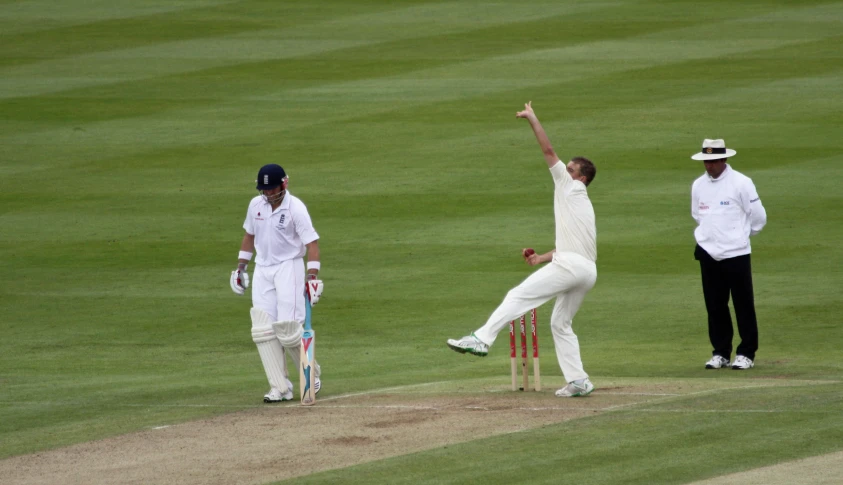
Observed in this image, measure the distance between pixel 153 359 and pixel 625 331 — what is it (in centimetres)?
489

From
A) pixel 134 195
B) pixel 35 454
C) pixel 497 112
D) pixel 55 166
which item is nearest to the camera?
pixel 35 454

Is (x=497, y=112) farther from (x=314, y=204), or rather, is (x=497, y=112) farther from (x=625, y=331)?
(x=625, y=331)

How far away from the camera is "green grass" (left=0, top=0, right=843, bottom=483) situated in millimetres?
10156

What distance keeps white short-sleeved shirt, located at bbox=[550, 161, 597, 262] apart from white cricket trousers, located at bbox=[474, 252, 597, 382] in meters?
0.09

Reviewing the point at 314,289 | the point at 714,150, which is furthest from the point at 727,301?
the point at 314,289

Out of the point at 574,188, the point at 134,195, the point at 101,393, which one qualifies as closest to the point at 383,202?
the point at 134,195

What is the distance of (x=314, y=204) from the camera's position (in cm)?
1905

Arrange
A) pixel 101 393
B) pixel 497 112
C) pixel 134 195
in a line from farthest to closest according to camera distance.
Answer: pixel 497 112 → pixel 134 195 → pixel 101 393

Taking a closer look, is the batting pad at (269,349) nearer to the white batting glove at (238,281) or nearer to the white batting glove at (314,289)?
the white batting glove at (238,281)

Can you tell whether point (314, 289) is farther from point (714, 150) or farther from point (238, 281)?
point (714, 150)

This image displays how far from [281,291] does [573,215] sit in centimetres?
240

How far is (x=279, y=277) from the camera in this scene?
32.9 feet

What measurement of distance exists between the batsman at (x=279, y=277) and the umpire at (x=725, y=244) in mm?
3578

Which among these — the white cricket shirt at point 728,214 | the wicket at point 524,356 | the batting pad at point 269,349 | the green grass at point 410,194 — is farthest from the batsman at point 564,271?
the white cricket shirt at point 728,214
